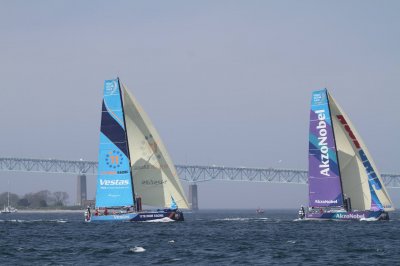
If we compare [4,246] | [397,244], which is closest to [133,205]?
[4,246]

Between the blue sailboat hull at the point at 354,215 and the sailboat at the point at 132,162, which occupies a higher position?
the sailboat at the point at 132,162

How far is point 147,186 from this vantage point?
66.1 metres

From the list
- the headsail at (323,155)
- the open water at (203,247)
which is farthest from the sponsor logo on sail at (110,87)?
the headsail at (323,155)

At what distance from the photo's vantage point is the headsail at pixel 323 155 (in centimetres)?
6675

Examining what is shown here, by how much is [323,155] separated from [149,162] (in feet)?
42.8

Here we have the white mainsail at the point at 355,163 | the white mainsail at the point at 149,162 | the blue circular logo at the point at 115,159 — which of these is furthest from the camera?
the white mainsail at the point at 355,163

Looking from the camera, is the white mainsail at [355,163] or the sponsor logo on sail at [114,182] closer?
the sponsor logo on sail at [114,182]

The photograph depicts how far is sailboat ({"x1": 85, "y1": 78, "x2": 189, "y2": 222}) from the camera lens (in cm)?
6556

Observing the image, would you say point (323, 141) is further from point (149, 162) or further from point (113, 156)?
point (113, 156)

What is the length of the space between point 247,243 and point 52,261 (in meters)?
12.4

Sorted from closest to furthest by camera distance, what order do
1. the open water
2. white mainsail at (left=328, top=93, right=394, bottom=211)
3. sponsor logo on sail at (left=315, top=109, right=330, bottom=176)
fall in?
1. the open water
2. sponsor logo on sail at (left=315, top=109, right=330, bottom=176)
3. white mainsail at (left=328, top=93, right=394, bottom=211)

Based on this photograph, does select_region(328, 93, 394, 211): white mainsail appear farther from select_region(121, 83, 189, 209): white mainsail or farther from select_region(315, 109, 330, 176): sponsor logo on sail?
select_region(121, 83, 189, 209): white mainsail

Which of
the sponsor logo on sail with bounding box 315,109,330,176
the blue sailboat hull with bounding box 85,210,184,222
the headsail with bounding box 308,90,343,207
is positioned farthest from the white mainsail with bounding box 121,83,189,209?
the sponsor logo on sail with bounding box 315,109,330,176

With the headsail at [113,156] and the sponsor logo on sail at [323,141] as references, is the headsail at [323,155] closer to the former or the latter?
the sponsor logo on sail at [323,141]
